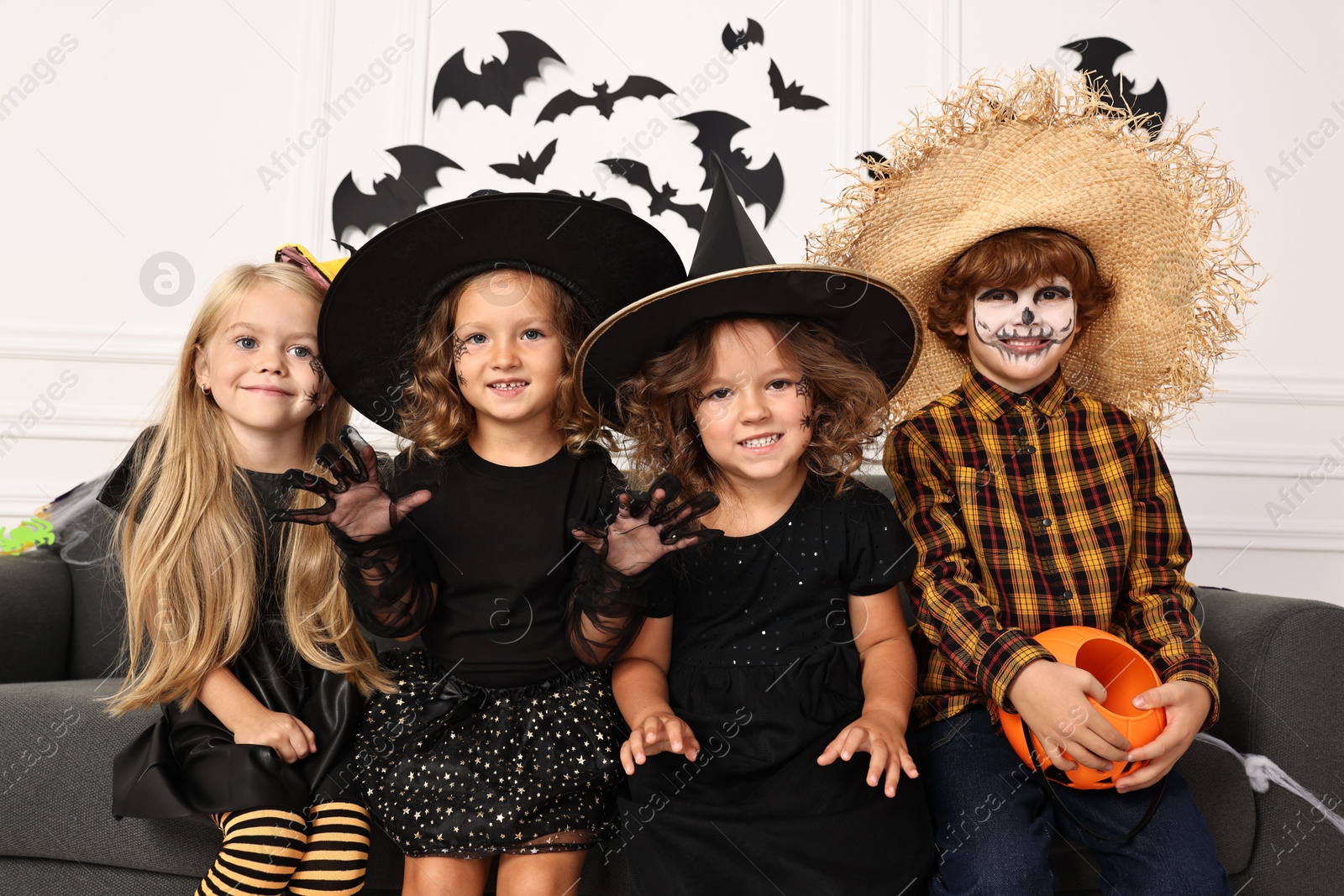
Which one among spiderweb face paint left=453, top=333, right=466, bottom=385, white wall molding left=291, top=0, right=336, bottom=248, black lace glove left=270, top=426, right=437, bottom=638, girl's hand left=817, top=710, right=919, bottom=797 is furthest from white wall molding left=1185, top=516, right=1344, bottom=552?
white wall molding left=291, top=0, right=336, bottom=248

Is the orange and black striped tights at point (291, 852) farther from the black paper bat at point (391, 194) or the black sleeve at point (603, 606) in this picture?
the black paper bat at point (391, 194)

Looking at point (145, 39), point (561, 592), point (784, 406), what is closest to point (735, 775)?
point (561, 592)

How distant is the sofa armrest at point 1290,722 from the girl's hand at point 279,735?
4.58 ft

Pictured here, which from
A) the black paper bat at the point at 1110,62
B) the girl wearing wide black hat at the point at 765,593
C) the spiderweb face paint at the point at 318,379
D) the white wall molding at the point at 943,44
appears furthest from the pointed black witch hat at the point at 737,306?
the black paper bat at the point at 1110,62

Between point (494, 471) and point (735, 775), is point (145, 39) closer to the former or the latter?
point (494, 471)

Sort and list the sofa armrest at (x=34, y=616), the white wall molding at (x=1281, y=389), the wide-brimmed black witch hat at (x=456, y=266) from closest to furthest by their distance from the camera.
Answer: the wide-brimmed black witch hat at (x=456, y=266) → the sofa armrest at (x=34, y=616) → the white wall molding at (x=1281, y=389)

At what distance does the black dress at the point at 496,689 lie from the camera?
1306 millimetres

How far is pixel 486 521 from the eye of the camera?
4.84 feet

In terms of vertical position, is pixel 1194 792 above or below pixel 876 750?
below

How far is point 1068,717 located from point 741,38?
2209mm

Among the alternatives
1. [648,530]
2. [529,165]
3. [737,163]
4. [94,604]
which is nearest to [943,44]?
[737,163]

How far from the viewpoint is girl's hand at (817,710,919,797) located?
1197mm

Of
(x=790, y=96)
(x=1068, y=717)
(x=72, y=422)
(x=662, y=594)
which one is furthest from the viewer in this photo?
(x=790, y=96)

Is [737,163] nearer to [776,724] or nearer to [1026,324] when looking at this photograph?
[1026,324]
